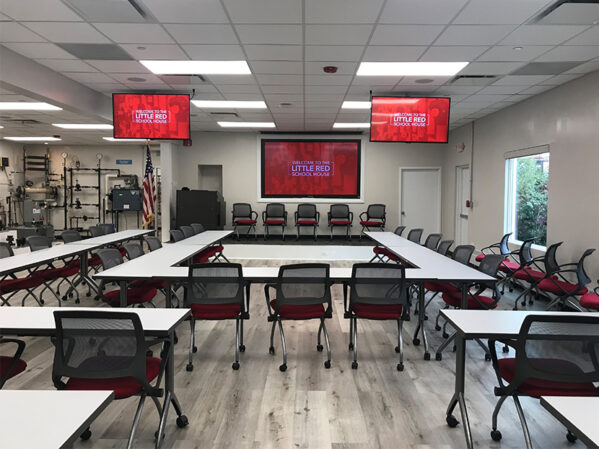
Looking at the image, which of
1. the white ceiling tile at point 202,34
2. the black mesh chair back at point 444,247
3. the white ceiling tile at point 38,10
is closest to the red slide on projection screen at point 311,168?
the black mesh chair back at point 444,247

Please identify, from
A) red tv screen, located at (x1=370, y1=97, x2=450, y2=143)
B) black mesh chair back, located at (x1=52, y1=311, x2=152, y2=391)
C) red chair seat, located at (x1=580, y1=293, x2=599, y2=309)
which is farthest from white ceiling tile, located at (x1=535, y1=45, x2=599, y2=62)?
black mesh chair back, located at (x1=52, y1=311, x2=152, y2=391)

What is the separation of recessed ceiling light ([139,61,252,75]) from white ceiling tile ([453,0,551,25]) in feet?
8.76

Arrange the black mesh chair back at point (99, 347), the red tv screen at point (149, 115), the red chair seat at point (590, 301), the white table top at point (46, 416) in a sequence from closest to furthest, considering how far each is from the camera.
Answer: the white table top at point (46, 416)
the black mesh chair back at point (99, 347)
the red chair seat at point (590, 301)
the red tv screen at point (149, 115)

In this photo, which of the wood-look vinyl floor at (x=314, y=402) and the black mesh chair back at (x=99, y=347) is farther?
the wood-look vinyl floor at (x=314, y=402)

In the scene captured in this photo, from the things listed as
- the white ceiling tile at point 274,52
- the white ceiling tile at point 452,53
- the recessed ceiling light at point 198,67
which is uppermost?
the recessed ceiling light at point 198,67

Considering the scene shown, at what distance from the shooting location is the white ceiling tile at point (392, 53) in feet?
15.5

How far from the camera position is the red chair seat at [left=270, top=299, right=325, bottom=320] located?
370 centimetres

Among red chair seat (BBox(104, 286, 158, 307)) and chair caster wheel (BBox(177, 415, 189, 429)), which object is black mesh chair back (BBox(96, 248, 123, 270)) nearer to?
red chair seat (BBox(104, 286, 158, 307))

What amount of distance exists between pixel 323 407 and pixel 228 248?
7.50 meters

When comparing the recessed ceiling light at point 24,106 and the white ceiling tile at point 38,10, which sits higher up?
the white ceiling tile at point 38,10

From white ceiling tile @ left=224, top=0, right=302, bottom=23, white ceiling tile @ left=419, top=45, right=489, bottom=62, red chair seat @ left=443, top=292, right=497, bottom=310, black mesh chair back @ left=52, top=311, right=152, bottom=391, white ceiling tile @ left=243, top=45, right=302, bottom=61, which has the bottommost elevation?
red chair seat @ left=443, top=292, right=497, bottom=310

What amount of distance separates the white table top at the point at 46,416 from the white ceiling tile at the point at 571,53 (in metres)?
5.39

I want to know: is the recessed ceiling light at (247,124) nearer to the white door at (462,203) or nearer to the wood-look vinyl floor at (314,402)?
the white door at (462,203)

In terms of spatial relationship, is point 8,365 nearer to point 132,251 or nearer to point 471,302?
point 132,251
